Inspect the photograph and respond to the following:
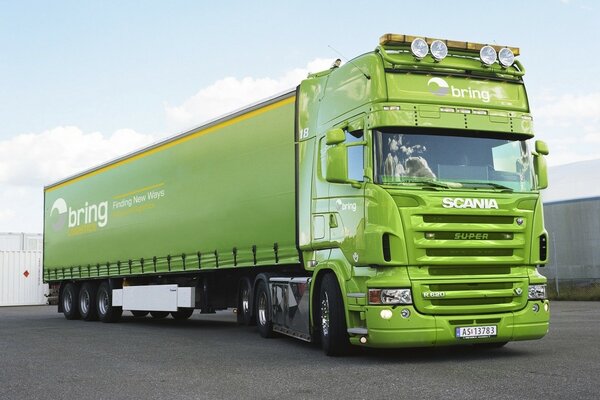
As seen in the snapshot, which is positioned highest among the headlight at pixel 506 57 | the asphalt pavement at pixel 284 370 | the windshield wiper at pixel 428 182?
the headlight at pixel 506 57

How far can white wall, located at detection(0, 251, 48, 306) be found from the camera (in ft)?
135

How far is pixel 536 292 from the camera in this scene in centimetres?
1019

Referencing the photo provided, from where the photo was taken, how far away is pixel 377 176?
9.71 m

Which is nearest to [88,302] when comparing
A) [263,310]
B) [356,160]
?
[263,310]

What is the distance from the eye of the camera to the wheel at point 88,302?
21438mm

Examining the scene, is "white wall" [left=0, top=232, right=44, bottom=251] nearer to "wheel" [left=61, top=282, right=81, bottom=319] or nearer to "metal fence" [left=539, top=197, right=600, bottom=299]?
"wheel" [left=61, top=282, right=81, bottom=319]

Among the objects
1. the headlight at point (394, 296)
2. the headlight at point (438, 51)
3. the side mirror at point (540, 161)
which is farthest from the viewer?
the side mirror at point (540, 161)

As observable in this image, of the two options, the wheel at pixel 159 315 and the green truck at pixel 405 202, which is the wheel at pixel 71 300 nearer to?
the wheel at pixel 159 315

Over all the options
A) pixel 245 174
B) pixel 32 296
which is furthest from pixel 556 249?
pixel 32 296

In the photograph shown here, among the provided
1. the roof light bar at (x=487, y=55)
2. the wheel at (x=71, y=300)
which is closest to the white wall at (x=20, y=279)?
the wheel at (x=71, y=300)

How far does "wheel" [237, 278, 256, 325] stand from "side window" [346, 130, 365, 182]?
15.8ft

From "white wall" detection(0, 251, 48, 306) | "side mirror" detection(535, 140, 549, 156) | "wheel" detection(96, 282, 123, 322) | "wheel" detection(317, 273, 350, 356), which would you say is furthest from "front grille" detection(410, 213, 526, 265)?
"white wall" detection(0, 251, 48, 306)

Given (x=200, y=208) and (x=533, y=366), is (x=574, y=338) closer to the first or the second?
(x=533, y=366)

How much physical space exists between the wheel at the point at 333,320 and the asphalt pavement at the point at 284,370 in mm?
182
